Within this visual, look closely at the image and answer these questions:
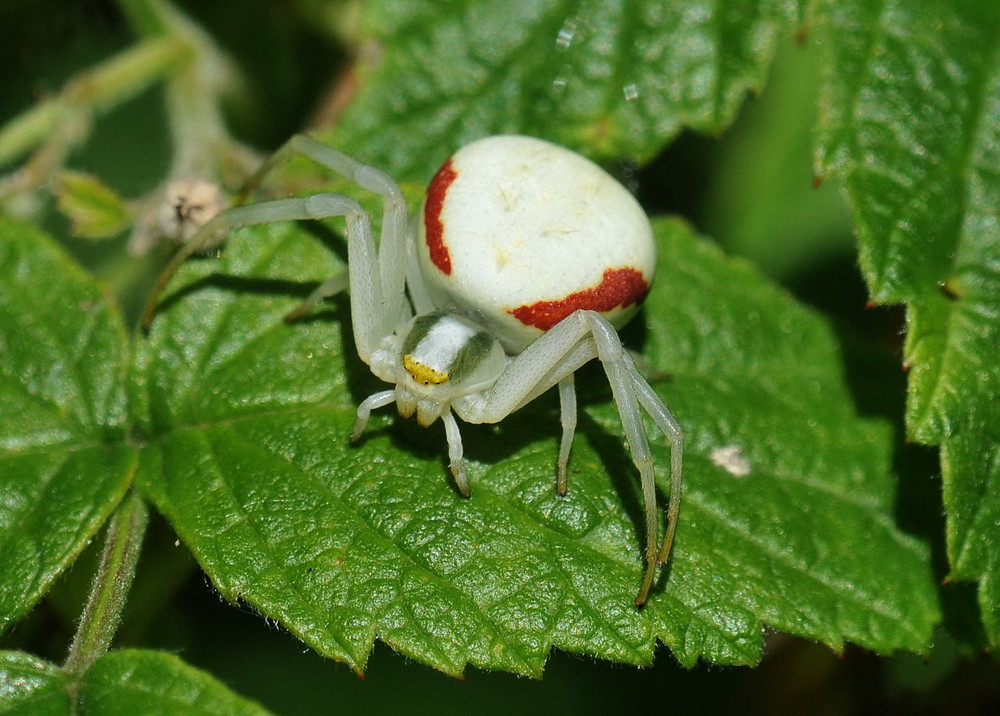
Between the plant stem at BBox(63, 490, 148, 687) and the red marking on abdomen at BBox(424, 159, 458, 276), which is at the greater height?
the red marking on abdomen at BBox(424, 159, 458, 276)

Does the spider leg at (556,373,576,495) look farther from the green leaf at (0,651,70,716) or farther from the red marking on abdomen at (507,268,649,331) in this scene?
the green leaf at (0,651,70,716)

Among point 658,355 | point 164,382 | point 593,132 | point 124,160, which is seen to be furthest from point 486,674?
point 124,160

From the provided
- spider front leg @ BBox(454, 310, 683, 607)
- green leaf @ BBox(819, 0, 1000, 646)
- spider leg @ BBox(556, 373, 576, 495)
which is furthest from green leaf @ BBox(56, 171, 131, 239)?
green leaf @ BBox(819, 0, 1000, 646)

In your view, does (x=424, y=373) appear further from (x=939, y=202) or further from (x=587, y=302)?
(x=939, y=202)

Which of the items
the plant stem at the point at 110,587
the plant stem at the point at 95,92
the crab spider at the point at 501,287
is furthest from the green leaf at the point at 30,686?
the plant stem at the point at 95,92

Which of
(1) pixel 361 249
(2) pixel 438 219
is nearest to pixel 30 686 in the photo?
(1) pixel 361 249

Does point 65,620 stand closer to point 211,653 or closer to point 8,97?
point 211,653

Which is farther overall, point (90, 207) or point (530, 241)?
point (90, 207)
